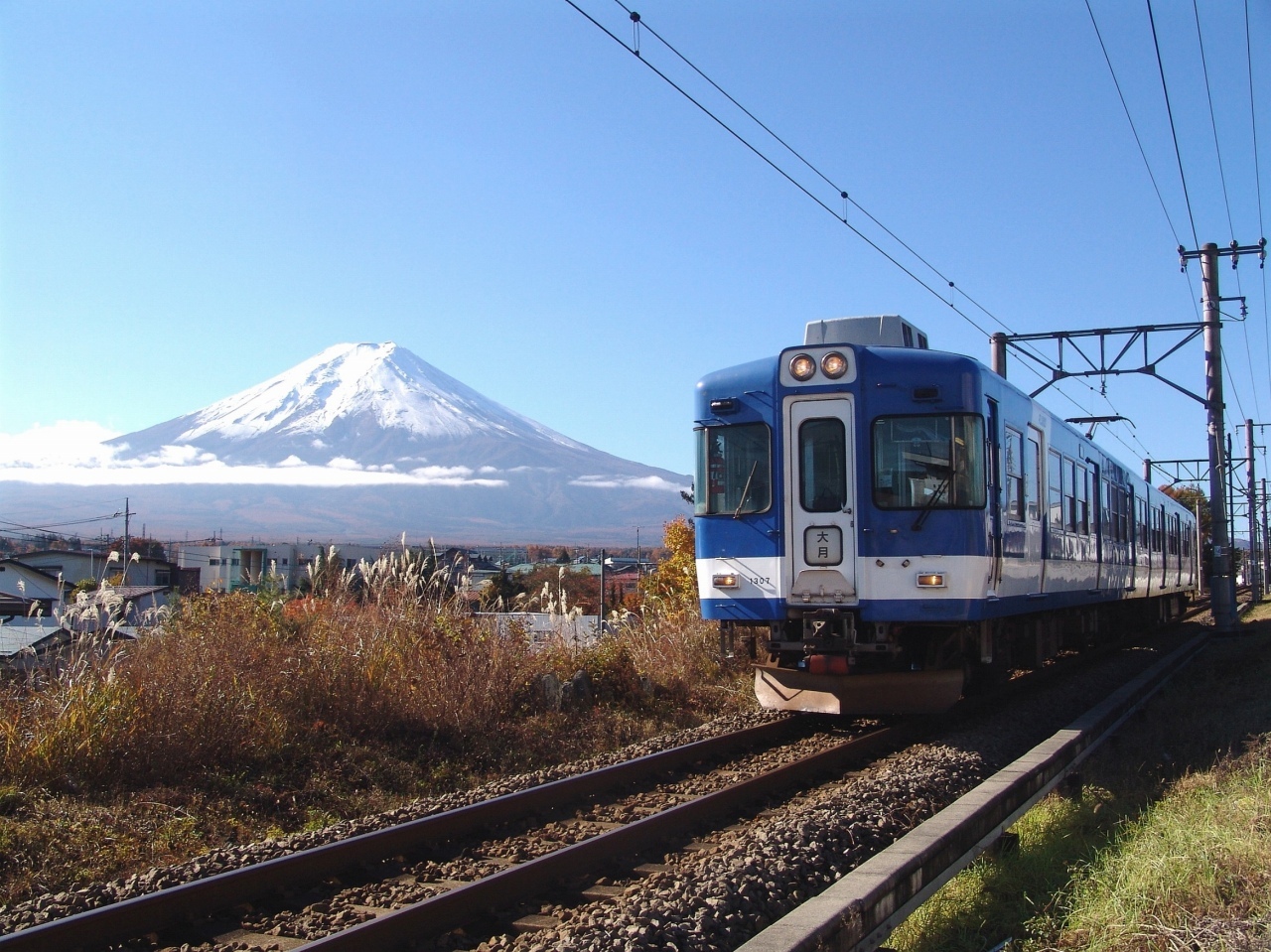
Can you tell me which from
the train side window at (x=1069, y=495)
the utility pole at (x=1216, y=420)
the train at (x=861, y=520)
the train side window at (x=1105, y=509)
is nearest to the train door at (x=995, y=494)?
the train at (x=861, y=520)

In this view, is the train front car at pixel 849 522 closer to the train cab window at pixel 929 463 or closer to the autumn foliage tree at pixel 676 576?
the train cab window at pixel 929 463

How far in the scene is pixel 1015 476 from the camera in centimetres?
1027

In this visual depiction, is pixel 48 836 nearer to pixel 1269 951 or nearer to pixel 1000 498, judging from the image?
pixel 1269 951

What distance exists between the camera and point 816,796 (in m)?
7.19

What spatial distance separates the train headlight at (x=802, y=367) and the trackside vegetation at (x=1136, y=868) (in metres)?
3.68

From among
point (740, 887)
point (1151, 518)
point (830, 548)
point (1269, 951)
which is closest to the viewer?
point (1269, 951)

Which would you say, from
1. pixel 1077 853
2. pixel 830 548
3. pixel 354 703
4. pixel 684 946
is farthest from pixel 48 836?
pixel 830 548

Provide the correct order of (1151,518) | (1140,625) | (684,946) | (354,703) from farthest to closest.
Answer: (1140,625)
(1151,518)
(354,703)
(684,946)

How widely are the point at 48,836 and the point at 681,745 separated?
4.33 metres

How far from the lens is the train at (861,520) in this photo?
9.03m

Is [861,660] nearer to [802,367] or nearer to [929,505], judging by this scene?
[929,505]

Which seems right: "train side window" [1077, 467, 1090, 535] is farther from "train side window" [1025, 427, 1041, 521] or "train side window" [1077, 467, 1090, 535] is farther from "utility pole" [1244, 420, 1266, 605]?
"utility pole" [1244, 420, 1266, 605]

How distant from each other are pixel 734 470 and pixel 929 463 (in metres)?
1.65

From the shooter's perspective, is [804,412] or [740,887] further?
[804,412]
